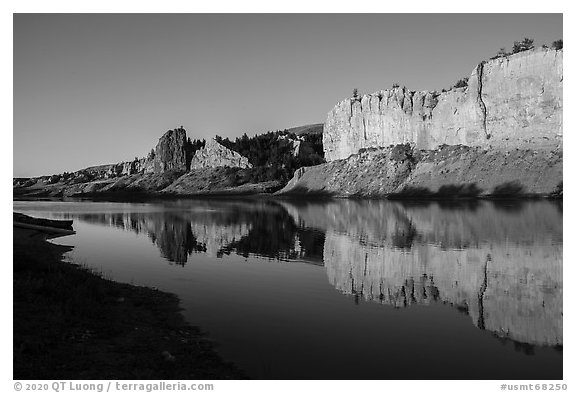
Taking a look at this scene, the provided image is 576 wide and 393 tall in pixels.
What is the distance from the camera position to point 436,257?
2547cm

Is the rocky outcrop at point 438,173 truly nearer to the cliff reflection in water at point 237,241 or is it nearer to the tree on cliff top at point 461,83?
the tree on cliff top at point 461,83

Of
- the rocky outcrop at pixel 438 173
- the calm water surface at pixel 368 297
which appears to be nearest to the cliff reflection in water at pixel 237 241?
the calm water surface at pixel 368 297

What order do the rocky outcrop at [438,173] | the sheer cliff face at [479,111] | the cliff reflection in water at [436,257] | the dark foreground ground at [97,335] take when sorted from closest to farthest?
the dark foreground ground at [97,335] < the cliff reflection in water at [436,257] < the rocky outcrop at [438,173] < the sheer cliff face at [479,111]

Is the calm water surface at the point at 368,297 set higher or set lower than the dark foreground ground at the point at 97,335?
lower

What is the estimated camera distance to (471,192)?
95312 mm

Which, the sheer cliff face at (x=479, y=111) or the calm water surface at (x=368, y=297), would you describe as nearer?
the calm water surface at (x=368, y=297)

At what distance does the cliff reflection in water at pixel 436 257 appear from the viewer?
1534 centimetres
